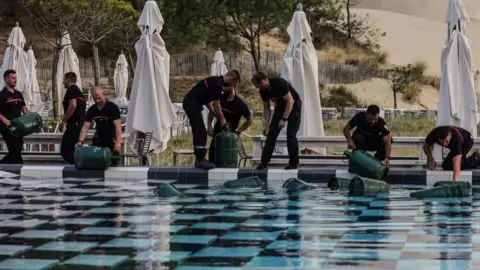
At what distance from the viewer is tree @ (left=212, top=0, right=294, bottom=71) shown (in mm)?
48156

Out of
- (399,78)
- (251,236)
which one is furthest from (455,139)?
(399,78)

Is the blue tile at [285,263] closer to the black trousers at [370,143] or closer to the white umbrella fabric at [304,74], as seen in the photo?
the black trousers at [370,143]

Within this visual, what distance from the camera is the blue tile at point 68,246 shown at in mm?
7637

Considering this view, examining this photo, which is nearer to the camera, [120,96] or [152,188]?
[152,188]

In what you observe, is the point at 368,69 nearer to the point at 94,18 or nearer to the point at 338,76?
the point at 338,76

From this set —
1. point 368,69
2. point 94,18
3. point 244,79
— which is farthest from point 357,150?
point 368,69

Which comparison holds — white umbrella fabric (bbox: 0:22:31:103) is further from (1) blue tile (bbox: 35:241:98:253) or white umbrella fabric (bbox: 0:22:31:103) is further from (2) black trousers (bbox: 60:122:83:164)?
(1) blue tile (bbox: 35:241:98:253)

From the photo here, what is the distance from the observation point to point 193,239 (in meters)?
8.24

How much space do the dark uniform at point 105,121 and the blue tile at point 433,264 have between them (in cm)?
758

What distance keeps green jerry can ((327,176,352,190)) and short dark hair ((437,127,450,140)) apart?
146 centimetres

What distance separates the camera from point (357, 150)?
43.9 feet

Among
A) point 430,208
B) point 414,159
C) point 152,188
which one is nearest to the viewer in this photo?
point 430,208

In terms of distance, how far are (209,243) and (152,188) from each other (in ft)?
16.9

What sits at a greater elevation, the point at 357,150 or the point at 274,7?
the point at 274,7
